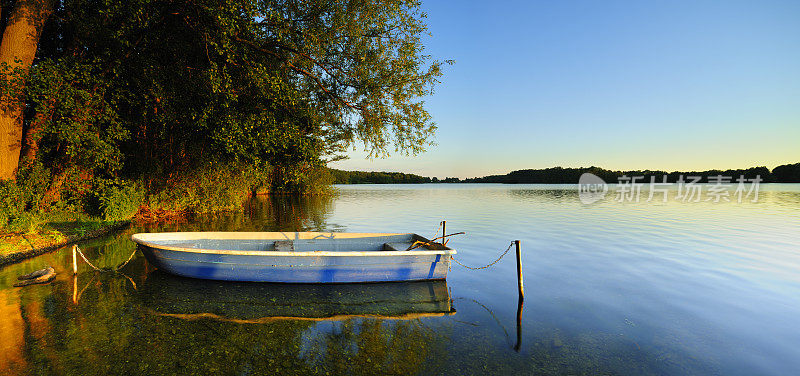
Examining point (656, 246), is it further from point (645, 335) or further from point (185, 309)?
point (185, 309)

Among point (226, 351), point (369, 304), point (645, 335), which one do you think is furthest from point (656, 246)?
point (226, 351)

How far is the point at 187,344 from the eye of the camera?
5871 mm

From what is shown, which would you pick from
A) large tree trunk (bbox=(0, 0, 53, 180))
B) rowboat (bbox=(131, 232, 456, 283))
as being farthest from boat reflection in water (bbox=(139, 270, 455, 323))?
large tree trunk (bbox=(0, 0, 53, 180))

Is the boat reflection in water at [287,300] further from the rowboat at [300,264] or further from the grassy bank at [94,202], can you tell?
the grassy bank at [94,202]

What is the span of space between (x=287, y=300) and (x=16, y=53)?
41.0 feet

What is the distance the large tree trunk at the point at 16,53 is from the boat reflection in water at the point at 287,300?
289 inches

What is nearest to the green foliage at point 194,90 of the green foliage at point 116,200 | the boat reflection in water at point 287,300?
the green foliage at point 116,200

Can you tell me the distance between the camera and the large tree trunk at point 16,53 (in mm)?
11461

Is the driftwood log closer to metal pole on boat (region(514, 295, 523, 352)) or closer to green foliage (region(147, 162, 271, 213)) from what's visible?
green foliage (region(147, 162, 271, 213))

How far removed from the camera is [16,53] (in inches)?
456

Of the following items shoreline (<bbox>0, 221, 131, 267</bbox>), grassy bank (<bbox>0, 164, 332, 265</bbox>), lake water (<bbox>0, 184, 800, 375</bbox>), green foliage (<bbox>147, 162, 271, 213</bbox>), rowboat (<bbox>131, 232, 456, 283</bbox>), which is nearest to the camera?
lake water (<bbox>0, 184, 800, 375</bbox>)

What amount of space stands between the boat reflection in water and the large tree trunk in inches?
289

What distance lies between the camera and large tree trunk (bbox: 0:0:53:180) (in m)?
11.5

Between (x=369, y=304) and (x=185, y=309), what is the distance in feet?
12.6
